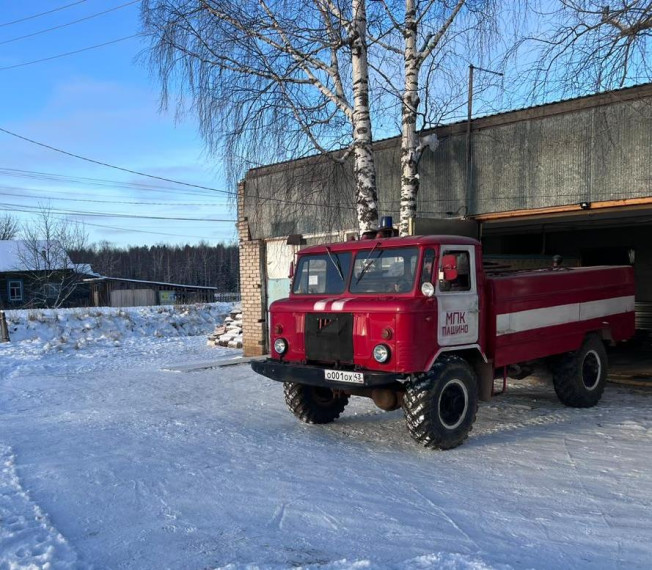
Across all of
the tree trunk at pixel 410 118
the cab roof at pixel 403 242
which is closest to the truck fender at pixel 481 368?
the cab roof at pixel 403 242

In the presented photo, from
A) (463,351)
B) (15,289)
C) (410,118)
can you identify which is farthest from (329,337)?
(15,289)

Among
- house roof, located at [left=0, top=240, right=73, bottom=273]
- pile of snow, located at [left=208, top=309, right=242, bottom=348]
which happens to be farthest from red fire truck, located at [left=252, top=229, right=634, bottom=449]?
house roof, located at [left=0, top=240, right=73, bottom=273]

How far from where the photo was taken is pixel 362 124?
359 inches

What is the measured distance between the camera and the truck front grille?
6020 millimetres

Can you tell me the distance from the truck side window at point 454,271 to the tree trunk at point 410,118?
2.83 m

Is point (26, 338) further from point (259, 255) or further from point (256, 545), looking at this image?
point (256, 545)

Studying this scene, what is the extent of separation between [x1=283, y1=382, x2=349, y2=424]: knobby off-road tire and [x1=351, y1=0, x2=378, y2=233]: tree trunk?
3134 millimetres

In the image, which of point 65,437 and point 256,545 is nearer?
point 256,545

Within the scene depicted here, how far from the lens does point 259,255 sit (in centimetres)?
1373

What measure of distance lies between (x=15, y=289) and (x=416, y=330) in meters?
42.6

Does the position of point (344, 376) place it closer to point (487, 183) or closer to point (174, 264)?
point (487, 183)

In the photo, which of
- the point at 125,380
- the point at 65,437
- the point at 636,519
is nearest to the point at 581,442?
the point at 636,519

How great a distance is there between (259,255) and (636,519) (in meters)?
10.6

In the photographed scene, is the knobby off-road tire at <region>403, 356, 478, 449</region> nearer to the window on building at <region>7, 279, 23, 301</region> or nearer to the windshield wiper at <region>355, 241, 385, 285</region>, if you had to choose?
the windshield wiper at <region>355, 241, 385, 285</region>
